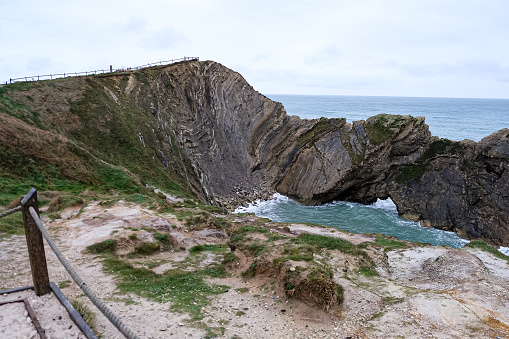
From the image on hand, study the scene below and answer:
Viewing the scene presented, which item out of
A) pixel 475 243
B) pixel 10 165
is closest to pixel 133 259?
pixel 10 165

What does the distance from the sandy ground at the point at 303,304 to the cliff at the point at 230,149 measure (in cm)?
1513

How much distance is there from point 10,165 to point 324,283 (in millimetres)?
25427

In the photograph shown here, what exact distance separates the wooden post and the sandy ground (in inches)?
13.6

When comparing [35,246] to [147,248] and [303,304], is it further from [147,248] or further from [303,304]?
[147,248]

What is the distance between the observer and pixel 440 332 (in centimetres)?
1091

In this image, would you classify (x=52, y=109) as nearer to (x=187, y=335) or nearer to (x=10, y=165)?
(x=10, y=165)

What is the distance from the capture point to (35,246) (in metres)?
6.54

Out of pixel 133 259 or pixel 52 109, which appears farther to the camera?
pixel 52 109

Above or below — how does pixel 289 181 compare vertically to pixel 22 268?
below

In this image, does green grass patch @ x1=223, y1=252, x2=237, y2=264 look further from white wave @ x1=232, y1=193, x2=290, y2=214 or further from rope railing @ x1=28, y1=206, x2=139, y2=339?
white wave @ x1=232, y1=193, x2=290, y2=214

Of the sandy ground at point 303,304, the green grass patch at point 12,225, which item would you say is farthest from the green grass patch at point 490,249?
the green grass patch at point 12,225

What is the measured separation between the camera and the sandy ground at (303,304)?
10.3m

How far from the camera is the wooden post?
6285 millimetres

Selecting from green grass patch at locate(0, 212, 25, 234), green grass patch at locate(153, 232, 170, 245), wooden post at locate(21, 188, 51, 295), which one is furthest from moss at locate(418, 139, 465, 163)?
wooden post at locate(21, 188, 51, 295)
